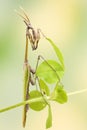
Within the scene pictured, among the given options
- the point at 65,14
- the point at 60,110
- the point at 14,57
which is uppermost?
the point at 65,14

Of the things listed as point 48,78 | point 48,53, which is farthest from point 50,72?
point 48,53

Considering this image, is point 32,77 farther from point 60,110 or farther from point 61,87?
point 60,110

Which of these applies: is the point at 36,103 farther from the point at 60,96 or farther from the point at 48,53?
the point at 48,53

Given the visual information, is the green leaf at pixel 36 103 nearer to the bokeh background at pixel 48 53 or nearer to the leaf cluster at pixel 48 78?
the leaf cluster at pixel 48 78

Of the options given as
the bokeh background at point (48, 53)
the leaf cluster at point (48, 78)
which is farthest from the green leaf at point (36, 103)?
the bokeh background at point (48, 53)

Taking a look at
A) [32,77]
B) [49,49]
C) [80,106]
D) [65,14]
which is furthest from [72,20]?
[32,77]

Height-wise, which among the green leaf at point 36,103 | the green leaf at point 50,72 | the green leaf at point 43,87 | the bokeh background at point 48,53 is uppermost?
the green leaf at point 50,72
